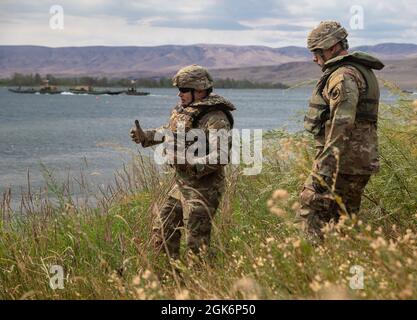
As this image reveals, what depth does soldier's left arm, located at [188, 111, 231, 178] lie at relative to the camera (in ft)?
18.2

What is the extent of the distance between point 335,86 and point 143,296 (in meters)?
2.25

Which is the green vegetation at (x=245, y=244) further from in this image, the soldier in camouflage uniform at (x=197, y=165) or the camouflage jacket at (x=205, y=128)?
the camouflage jacket at (x=205, y=128)

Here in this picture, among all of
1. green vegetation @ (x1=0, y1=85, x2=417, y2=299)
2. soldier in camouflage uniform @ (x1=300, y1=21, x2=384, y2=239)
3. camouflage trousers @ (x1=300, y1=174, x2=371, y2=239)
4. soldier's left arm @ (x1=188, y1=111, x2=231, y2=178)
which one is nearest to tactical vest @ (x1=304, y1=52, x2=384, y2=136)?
soldier in camouflage uniform @ (x1=300, y1=21, x2=384, y2=239)

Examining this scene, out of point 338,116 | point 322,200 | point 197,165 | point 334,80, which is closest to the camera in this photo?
point 338,116

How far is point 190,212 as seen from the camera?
5668 mm

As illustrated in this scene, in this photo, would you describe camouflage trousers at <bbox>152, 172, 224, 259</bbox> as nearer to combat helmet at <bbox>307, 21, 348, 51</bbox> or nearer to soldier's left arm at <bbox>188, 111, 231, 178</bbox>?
soldier's left arm at <bbox>188, 111, 231, 178</bbox>

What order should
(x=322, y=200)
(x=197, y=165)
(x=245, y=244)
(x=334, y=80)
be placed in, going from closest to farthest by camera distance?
(x=245, y=244), (x=334, y=80), (x=322, y=200), (x=197, y=165)

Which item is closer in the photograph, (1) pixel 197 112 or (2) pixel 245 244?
(2) pixel 245 244

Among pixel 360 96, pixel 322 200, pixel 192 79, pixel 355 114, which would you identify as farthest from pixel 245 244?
pixel 192 79

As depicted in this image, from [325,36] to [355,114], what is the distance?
26.2 inches

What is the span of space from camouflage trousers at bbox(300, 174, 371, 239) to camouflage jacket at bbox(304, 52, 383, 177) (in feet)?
0.30

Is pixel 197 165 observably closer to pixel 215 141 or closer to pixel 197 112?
pixel 215 141

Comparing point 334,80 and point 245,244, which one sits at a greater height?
point 334,80

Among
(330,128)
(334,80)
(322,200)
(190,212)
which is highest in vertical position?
(334,80)
